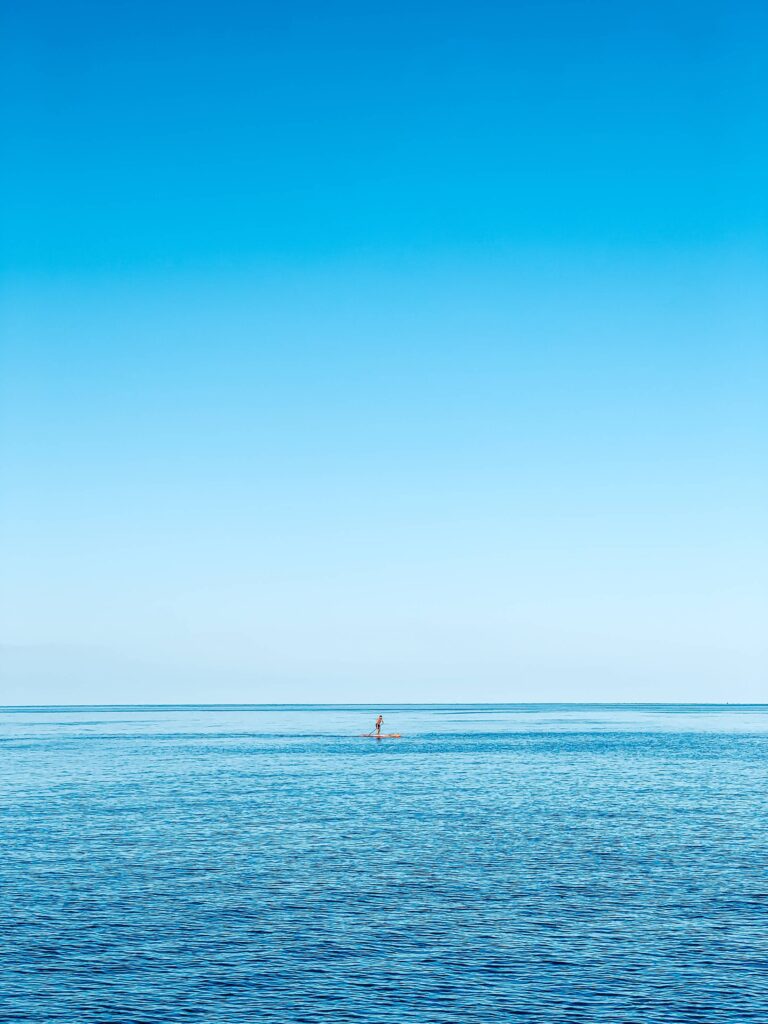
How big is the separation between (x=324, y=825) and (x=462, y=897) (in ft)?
74.2

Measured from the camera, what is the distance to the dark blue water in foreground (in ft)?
98.5

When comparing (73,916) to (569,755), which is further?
(569,755)

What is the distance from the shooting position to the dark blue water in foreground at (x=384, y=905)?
30.0m

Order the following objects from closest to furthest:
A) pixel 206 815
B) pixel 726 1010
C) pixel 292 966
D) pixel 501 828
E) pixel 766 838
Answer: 1. pixel 726 1010
2. pixel 292 966
3. pixel 766 838
4. pixel 501 828
5. pixel 206 815

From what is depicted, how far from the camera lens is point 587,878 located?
46.3 meters

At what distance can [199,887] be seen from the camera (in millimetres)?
44531

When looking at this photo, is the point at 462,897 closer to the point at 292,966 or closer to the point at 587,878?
the point at 587,878

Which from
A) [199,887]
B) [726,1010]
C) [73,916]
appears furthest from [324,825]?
[726,1010]

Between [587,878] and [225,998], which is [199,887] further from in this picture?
[587,878]

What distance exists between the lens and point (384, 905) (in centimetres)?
4119

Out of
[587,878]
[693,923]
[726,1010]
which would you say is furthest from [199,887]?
[726,1010]

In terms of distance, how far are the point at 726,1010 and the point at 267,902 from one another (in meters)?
20.4

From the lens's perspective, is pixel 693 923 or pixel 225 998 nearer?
pixel 225 998

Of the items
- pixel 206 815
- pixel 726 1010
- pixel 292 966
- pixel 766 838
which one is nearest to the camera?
pixel 726 1010
